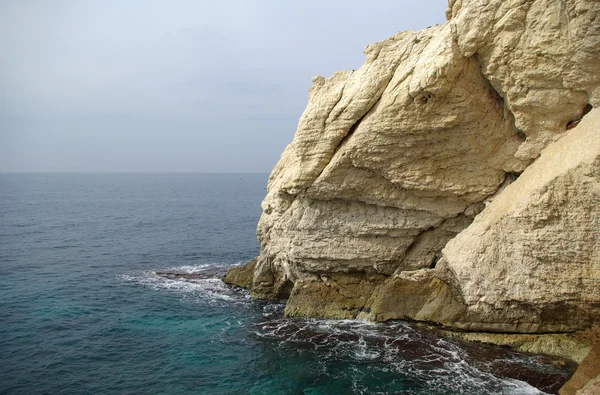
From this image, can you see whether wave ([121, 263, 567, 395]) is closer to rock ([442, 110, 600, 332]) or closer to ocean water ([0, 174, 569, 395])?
ocean water ([0, 174, 569, 395])

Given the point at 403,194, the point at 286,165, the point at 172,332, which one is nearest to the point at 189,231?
the point at 286,165

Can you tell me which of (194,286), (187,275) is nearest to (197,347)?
(194,286)

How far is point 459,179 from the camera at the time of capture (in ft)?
85.6

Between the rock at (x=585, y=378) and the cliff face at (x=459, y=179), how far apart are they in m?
2.49

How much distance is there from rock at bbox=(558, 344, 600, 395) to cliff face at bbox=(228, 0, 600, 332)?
8.16 feet

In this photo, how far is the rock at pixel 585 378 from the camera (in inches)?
671

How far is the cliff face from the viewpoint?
19.9 meters

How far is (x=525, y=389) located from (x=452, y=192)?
37.8 ft

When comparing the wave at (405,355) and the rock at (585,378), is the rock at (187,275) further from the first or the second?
the rock at (585,378)

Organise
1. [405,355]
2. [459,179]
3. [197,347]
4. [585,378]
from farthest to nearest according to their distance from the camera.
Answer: [459,179] < [197,347] < [405,355] < [585,378]

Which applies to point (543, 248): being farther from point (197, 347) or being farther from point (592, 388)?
point (197, 347)

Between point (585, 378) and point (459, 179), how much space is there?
39.8 ft

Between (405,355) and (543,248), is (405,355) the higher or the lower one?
the lower one

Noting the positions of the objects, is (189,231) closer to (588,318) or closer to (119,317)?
(119,317)
